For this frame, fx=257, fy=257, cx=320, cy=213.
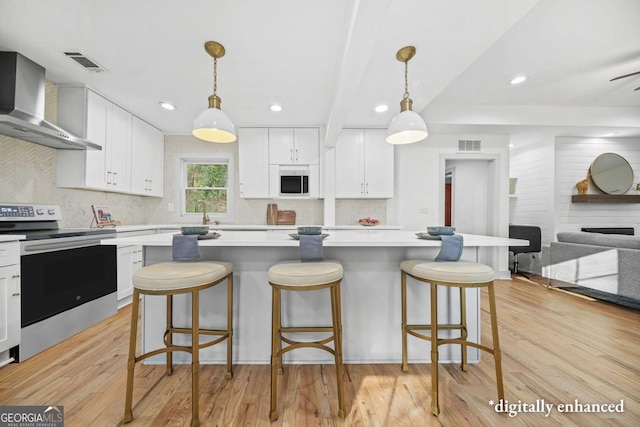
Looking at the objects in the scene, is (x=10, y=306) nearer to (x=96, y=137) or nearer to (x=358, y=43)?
(x=96, y=137)

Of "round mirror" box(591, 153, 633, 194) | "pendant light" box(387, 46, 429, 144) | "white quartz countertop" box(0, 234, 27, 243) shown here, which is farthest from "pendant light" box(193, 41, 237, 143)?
"round mirror" box(591, 153, 633, 194)

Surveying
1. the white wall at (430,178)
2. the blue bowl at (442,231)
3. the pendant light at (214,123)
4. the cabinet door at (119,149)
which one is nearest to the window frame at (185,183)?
the cabinet door at (119,149)

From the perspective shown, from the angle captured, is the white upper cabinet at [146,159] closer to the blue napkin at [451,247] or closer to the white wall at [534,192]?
the blue napkin at [451,247]

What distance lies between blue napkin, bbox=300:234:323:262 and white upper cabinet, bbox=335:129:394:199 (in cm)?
261

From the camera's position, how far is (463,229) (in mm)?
4816

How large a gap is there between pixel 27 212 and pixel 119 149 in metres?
1.39

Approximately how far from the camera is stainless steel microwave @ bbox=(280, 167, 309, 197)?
409 cm

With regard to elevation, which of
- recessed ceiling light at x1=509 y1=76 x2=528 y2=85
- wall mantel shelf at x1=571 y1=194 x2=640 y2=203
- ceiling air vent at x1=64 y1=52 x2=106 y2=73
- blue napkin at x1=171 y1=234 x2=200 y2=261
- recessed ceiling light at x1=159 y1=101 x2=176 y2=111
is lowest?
blue napkin at x1=171 y1=234 x2=200 y2=261

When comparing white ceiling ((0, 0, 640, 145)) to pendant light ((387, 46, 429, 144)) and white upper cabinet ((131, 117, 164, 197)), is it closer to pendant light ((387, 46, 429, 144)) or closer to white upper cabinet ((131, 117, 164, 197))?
pendant light ((387, 46, 429, 144))

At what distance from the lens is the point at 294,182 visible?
409 centimetres

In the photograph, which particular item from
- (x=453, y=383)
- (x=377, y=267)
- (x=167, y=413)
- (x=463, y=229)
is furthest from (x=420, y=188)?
(x=167, y=413)

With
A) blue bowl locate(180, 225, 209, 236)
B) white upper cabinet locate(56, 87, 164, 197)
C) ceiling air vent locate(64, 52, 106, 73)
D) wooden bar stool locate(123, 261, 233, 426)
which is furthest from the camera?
white upper cabinet locate(56, 87, 164, 197)

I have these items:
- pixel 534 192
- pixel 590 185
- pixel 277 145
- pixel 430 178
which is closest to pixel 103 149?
pixel 277 145

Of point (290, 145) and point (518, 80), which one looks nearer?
point (518, 80)
